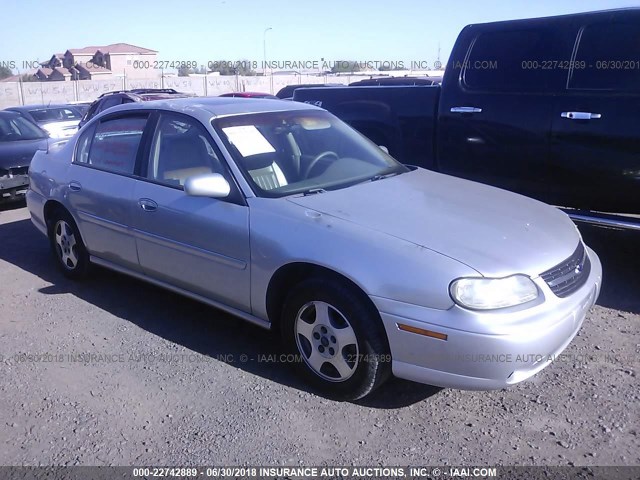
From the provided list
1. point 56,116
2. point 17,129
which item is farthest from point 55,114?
point 17,129

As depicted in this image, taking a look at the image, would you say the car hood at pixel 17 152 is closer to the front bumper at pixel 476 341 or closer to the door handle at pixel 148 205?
the door handle at pixel 148 205

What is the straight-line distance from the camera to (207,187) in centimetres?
374

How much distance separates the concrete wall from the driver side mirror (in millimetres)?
Answer: 29707

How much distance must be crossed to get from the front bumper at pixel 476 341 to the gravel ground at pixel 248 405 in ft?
1.12

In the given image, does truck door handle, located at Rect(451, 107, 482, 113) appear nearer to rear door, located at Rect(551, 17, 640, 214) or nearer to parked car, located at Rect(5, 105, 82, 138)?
rear door, located at Rect(551, 17, 640, 214)

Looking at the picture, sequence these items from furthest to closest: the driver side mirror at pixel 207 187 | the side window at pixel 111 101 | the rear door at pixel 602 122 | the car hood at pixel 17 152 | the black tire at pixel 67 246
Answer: the side window at pixel 111 101, the car hood at pixel 17 152, the black tire at pixel 67 246, the rear door at pixel 602 122, the driver side mirror at pixel 207 187

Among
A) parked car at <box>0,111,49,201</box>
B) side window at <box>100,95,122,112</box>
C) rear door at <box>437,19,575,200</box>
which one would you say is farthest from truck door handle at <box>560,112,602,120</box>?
side window at <box>100,95,122,112</box>

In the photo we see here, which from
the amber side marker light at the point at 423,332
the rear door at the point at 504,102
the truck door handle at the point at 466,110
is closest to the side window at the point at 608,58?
the rear door at the point at 504,102

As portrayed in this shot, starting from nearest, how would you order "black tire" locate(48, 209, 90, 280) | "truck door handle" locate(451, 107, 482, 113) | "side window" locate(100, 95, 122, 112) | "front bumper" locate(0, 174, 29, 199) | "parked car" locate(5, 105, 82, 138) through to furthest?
"black tire" locate(48, 209, 90, 280)
"truck door handle" locate(451, 107, 482, 113)
"front bumper" locate(0, 174, 29, 199)
"parked car" locate(5, 105, 82, 138)
"side window" locate(100, 95, 122, 112)

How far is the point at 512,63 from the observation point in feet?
17.9

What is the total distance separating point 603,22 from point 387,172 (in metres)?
2.29

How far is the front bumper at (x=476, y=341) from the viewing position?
9.62 ft

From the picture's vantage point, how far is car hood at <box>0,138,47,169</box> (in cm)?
871

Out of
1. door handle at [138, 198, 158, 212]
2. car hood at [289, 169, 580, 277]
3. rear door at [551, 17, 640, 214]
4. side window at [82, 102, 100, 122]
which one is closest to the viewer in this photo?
Answer: car hood at [289, 169, 580, 277]
